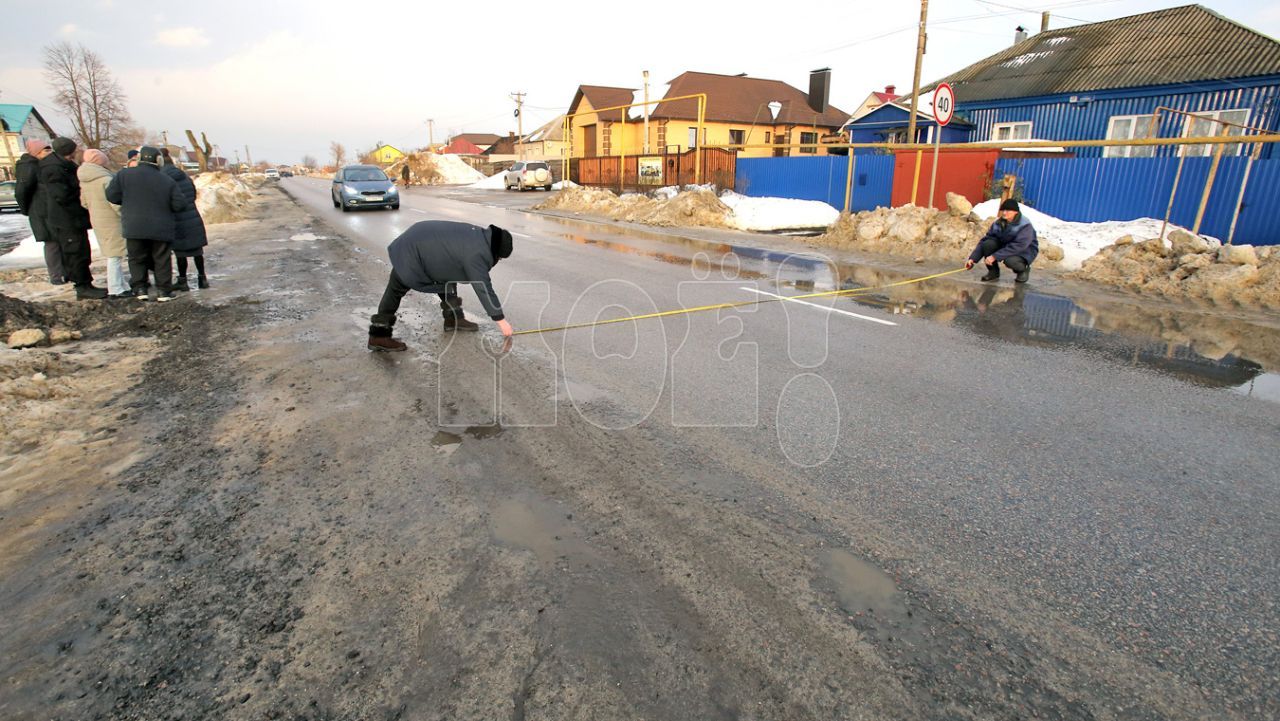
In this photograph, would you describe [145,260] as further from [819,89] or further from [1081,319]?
[819,89]

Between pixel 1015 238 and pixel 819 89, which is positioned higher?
pixel 819 89

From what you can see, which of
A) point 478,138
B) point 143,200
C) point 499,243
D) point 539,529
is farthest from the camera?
point 478,138

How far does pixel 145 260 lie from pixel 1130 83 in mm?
26231

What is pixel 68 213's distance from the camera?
790 cm

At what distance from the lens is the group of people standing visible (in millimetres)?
7473

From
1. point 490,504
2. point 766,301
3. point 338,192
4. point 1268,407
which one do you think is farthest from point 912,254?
point 338,192

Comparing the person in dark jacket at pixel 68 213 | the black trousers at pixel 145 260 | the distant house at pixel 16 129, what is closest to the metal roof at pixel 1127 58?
the black trousers at pixel 145 260

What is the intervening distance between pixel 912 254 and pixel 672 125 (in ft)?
112

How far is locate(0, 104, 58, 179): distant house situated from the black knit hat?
60799 mm

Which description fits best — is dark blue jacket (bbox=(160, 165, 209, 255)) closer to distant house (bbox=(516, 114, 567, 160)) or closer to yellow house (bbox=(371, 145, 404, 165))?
distant house (bbox=(516, 114, 567, 160))

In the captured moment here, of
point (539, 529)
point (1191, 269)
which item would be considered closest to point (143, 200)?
point (539, 529)

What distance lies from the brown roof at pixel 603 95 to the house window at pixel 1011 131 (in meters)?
31.0

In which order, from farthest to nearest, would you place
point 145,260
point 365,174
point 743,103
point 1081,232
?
point 743,103 → point 365,174 → point 1081,232 → point 145,260

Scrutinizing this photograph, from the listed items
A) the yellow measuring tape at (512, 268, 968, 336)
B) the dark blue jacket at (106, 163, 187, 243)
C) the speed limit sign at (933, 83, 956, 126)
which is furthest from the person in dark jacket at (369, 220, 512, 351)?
the speed limit sign at (933, 83, 956, 126)
